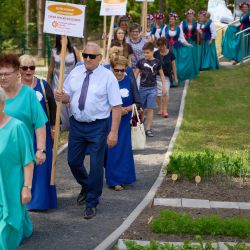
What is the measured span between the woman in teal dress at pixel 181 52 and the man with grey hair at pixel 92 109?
1278cm

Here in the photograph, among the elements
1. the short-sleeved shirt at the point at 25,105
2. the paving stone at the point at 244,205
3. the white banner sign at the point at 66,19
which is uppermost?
the white banner sign at the point at 66,19

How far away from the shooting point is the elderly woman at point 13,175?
223 inches

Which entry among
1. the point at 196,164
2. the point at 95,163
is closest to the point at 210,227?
the point at 95,163

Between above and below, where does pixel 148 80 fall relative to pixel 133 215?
above

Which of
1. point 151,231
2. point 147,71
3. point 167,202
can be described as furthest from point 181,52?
point 151,231

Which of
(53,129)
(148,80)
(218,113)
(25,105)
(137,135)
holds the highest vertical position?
(25,105)

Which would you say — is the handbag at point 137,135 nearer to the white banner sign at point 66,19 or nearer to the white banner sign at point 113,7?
the white banner sign at point 66,19

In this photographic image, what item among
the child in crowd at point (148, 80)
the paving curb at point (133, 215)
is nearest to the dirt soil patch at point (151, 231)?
the paving curb at point (133, 215)

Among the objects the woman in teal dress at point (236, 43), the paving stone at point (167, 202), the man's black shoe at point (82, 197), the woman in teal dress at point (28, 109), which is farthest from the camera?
the woman in teal dress at point (236, 43)

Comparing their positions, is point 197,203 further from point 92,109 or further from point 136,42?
point 136,42

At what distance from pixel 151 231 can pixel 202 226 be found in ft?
1.69

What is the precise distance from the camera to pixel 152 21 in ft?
75.7

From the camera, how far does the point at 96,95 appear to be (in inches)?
323

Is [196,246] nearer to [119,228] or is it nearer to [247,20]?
[119,228]
